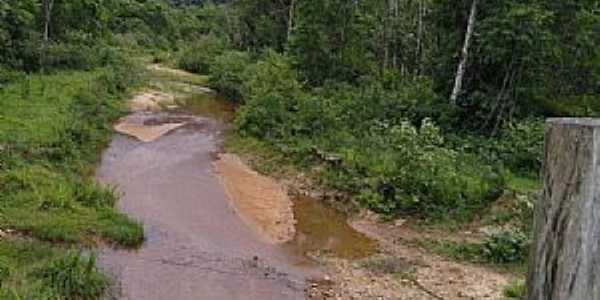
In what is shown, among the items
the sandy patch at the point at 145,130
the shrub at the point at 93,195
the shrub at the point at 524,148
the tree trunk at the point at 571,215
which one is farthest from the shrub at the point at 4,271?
the sandy patch at the point at 145,130

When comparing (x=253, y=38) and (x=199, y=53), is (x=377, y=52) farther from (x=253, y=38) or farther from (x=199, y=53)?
(x=199, y=53)

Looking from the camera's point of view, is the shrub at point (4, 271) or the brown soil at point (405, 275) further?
the brown soil at point (405, 275)

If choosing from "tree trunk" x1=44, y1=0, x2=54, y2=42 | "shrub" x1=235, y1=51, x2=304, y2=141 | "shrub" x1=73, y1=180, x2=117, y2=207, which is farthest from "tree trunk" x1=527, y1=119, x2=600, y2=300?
"tree trunk" x1=44, y1=0, x2=54, y2=42

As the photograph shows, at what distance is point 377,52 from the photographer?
24938 millimetres

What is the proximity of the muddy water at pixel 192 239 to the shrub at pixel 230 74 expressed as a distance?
9959 millimetres

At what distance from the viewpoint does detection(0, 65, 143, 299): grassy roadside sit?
9263mm

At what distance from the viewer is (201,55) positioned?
3884 cm

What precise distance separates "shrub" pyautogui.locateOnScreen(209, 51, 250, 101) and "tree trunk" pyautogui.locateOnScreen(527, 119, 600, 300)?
27.8 metres

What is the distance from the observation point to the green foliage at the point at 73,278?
9.04m

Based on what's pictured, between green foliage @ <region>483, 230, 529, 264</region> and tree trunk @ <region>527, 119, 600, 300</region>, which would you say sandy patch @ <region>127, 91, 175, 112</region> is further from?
tree trunk @ <region>527, 119, 600, 300</region>

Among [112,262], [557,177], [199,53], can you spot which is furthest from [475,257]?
[199,53]

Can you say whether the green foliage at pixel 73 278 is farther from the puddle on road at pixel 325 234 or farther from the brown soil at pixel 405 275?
the puddle on road at pixel 325 234

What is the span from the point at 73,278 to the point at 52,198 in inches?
143

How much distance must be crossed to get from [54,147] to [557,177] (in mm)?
15758
